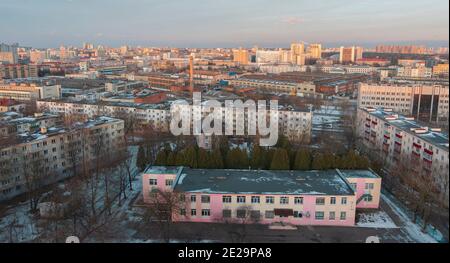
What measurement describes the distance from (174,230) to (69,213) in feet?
4.20

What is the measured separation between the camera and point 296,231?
14.4 feet

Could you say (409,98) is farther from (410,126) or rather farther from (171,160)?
(171,160)

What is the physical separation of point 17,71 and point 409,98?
2050 cm

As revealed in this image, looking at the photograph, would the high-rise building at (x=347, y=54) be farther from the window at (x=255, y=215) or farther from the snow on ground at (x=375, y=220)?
the window at (x=255, y=215)

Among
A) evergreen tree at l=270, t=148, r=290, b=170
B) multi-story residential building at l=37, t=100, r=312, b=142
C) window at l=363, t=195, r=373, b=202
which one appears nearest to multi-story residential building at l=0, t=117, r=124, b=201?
multi-story residential building at l=37, t=100, r=312, b=142

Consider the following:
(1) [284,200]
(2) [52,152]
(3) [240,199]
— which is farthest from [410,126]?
(2) [52,152]

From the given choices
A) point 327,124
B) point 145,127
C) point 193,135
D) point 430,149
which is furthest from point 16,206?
point 327,124

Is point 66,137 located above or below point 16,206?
above

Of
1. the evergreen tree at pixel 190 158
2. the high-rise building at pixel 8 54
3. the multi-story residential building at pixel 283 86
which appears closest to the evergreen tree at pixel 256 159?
the evergreen tree at pixel 190 158

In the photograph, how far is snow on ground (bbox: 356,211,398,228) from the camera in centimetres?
462

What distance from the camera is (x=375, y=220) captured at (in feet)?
15.7

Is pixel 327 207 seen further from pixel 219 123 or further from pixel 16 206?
pixel 219 123

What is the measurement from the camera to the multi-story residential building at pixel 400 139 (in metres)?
5.62

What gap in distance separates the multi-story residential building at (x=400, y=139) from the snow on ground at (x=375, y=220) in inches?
28.8
